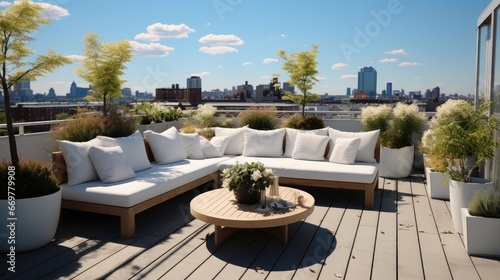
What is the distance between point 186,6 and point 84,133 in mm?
3418

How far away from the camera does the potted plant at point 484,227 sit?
3.15 metres

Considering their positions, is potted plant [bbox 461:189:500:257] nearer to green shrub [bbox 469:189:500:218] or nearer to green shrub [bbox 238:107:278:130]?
green shrub [bbox 469:189:500:218]

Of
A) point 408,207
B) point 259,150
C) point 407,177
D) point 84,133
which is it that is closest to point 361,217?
point 408,207

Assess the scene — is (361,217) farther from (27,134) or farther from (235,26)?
(235,26)

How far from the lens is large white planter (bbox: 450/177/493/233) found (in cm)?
367

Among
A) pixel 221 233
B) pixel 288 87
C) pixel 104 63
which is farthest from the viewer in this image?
pixel 288 87

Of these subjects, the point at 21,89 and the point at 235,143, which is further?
the point at 235,143

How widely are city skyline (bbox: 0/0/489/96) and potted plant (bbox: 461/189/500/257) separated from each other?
334cm

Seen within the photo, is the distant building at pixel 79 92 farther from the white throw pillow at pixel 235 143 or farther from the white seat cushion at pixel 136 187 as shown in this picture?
the white seat cushion at pixel 136 187

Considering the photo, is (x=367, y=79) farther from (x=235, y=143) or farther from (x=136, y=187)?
(x=136, y=187)

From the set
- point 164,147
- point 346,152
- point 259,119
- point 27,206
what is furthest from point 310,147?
point 27,206

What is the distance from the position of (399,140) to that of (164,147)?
4.03m

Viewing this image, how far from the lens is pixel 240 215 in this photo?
330 cm

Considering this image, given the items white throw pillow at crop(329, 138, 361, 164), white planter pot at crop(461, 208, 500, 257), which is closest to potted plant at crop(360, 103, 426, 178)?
white throw pillow at crop(329, 138, 361, 164)
